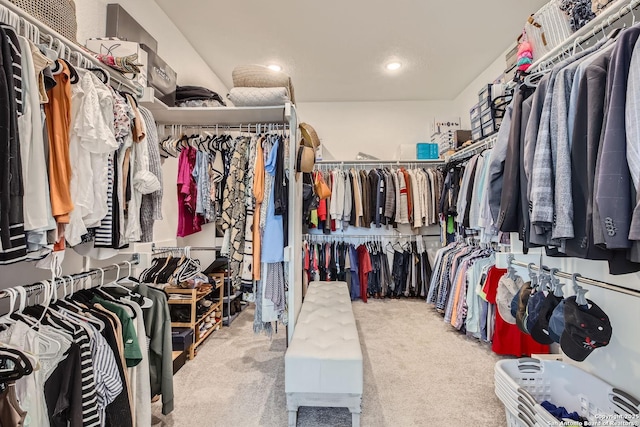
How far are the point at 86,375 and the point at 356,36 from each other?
324 cm

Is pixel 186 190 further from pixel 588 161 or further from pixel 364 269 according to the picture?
pixel 364 269

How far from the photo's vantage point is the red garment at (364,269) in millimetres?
4030

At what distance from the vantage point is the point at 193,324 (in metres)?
2.40

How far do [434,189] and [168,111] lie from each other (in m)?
3.27

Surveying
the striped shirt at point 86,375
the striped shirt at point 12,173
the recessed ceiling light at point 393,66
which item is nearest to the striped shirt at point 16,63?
the striped shirt at point 12,173

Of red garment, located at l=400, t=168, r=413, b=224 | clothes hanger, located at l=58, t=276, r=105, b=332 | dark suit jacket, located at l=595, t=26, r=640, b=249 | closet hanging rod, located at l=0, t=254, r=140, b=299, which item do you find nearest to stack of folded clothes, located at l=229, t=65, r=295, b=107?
closet hanging rod, located at l=0, t=254, r=140, b=299

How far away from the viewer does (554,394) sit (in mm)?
1456

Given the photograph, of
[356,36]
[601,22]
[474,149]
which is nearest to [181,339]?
[601,22]

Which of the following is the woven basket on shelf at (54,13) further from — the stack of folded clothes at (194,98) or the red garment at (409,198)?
the red garment at (409,198)

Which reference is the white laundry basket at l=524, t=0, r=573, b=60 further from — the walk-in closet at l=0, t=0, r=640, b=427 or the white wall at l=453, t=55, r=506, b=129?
the white wall at l=453, t=55, r=506, b=129

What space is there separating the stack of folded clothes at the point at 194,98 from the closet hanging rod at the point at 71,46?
1.89ft

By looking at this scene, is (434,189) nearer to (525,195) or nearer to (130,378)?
(525,195)

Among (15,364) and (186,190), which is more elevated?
(186,190)

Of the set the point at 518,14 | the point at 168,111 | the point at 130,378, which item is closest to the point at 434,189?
the point at 518,14
